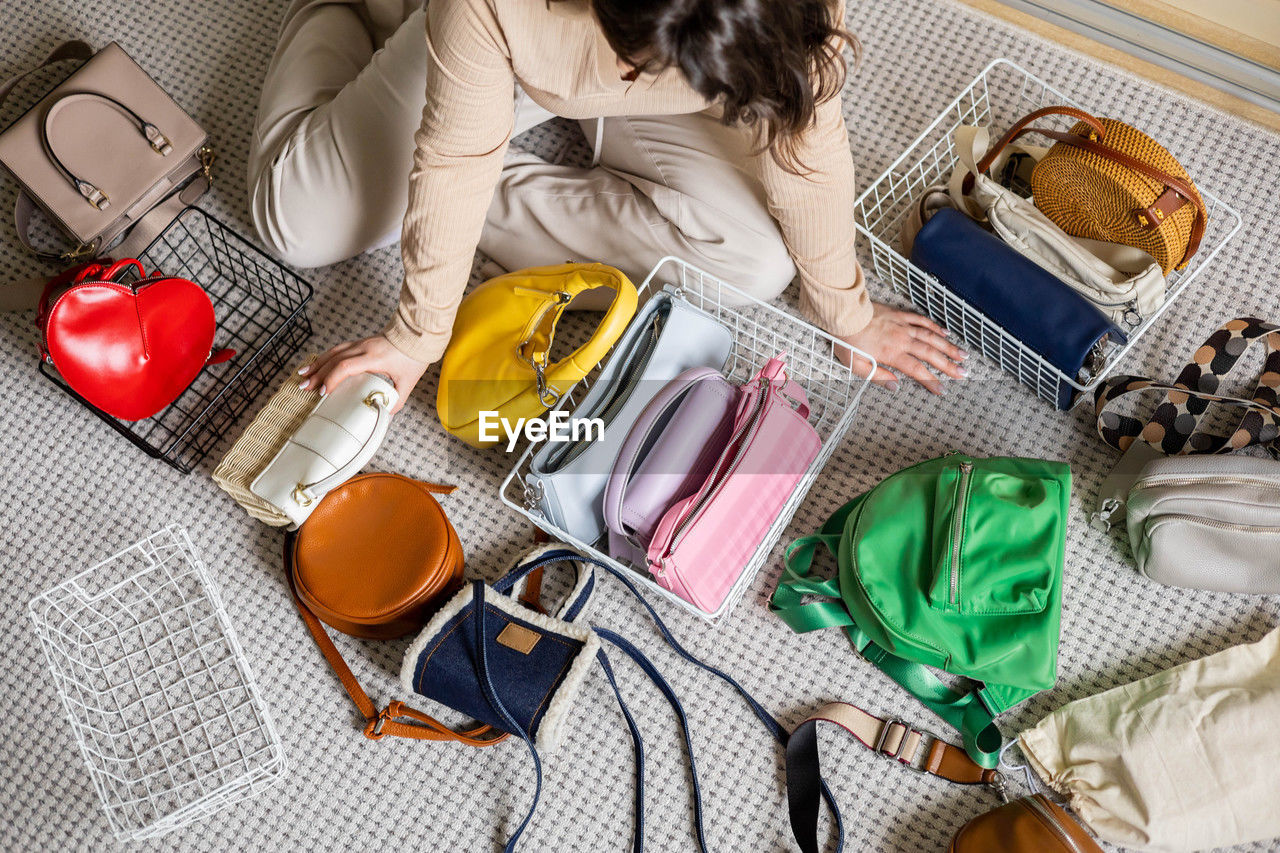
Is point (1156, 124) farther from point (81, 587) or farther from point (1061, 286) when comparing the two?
point (81, 587)

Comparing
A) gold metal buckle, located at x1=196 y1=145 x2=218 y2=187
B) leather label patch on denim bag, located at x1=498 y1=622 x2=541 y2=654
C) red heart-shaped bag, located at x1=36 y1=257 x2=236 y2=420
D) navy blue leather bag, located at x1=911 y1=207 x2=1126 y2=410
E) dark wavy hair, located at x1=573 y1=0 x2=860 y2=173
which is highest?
dark wavy hair, located at x1=573 y1=0 x2=860 y2=173

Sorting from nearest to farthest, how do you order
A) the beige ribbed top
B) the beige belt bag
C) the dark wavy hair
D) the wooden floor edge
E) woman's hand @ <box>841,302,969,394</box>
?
the dark wavy hair
the beige ribbed top
the beige belt bag
woman's hand @ <box>841,302,969,394</box>
the wooden floor edge

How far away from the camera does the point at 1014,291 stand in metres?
1.17

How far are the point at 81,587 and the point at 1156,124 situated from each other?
65.8 inches

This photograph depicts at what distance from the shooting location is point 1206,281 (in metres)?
1.34

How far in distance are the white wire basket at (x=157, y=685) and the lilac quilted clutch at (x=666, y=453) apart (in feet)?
1.71

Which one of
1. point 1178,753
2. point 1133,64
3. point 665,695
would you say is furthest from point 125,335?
point 1133,64

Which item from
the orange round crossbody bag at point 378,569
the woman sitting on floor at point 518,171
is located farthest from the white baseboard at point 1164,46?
the orange round crossbody bag at point 378,569

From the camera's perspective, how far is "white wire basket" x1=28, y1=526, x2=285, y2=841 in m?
1.22

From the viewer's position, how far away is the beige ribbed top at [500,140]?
3.18ft

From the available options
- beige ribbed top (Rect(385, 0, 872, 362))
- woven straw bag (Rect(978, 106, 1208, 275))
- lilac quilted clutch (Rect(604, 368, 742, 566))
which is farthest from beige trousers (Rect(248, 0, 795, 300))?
woven straw bag (Rect(978, 106, 1208, 275))

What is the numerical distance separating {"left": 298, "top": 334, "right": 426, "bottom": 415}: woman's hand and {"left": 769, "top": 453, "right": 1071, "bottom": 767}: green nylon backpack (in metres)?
0.55

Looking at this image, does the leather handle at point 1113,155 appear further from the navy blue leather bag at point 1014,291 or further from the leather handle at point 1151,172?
the navy blue leather bag at point 1014,291

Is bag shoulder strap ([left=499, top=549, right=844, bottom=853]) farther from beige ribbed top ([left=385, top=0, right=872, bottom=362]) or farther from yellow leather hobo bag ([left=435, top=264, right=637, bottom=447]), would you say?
beige ribbed top ([left=385, top=0, right=872, bottom=362])
